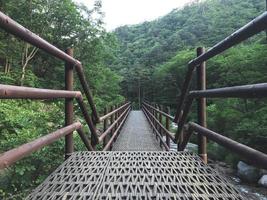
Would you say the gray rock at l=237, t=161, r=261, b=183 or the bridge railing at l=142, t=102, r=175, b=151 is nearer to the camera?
the bridge railing at l=142, t=102, r=175, b=151

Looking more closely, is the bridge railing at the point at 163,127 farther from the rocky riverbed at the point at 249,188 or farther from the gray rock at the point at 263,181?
the gray rock at the point at 263,181

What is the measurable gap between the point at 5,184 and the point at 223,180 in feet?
9.14

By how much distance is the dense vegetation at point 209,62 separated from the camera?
42.7 ft

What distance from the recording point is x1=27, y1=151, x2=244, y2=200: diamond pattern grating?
1.60 meters

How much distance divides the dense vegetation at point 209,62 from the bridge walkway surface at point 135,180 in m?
9.44

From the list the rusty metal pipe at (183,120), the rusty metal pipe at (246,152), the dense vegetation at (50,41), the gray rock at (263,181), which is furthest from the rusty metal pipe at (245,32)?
the dense vegetation at (50,41)

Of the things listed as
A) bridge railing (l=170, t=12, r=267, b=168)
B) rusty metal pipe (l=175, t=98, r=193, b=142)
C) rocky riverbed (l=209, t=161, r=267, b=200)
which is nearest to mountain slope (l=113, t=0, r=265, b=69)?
rocky riverbed (l=209, t=161, r=267, b=200)

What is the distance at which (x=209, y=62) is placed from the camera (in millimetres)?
27844

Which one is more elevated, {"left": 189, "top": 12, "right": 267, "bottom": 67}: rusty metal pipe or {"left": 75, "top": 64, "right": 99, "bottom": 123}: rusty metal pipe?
{"left": 189, "top": 12, "right": 267, "bottom": 67}: rusty metal pipe

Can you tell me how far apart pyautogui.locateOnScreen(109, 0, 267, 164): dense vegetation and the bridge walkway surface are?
9441mm

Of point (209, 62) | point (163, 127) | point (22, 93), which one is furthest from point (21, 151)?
point (209, 62)

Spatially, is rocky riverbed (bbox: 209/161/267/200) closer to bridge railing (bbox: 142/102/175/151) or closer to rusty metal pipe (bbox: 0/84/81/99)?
bridge railing (bbox: 142/102/175/151)

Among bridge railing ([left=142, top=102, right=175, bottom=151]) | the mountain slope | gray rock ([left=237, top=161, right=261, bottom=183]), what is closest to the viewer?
bridge railing ([left=142, top=102, right=175, bottom=151])

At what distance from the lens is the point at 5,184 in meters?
3.70
